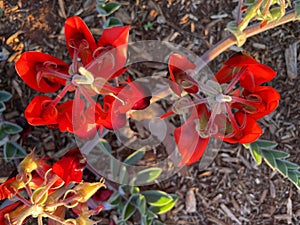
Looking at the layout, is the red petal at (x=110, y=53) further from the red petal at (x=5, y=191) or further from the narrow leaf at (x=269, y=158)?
the narrow leaf at (x=269, y=158)

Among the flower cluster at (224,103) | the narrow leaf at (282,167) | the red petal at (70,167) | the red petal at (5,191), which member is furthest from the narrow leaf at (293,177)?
the red petal at (5,191)

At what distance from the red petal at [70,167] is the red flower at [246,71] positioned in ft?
1.72

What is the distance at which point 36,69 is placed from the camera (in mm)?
1631

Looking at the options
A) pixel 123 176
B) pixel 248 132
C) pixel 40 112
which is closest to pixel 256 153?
pixel 248 132

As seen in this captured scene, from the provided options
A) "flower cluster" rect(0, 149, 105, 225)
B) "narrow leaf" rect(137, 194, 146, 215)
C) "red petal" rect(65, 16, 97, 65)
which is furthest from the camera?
"narrow leaf" rect(137, 194, 146, 215)

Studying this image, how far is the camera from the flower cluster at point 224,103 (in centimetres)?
163

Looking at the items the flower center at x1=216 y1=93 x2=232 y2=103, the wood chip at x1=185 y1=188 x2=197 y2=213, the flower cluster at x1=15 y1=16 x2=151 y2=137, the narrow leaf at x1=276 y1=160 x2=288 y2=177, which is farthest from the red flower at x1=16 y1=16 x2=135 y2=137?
the wood chip at x1=185 y1=188 x2=197 y2=213

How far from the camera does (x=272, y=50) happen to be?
7.45ft

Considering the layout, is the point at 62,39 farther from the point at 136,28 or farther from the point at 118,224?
the point at 118,224

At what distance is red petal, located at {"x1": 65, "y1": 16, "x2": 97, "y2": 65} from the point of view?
160cm

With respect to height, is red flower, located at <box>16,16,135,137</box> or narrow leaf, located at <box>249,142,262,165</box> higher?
red flower, located at <box>16,16,135,137</box>

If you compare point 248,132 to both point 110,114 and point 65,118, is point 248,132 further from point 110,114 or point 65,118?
point 65,118

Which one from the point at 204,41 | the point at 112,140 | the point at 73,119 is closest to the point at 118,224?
the point at 112,140

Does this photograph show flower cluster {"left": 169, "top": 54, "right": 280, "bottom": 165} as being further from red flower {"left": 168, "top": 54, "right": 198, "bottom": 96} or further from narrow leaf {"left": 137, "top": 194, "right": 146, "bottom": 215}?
narrow leaf {"left": 137, "top": 194, "right": 146, "bottom": 215}
